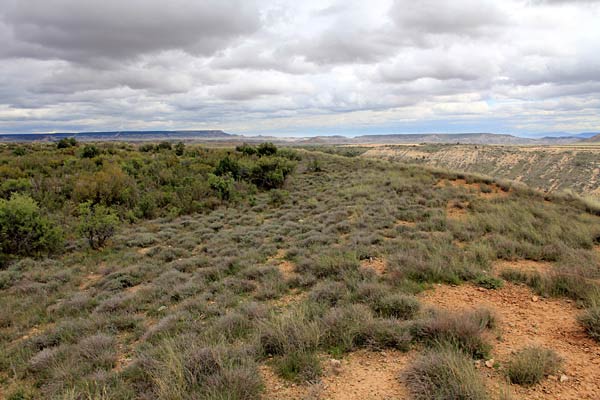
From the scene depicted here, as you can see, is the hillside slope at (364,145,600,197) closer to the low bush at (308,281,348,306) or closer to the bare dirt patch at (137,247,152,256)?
the bare dirt patch at (137,247,152,256)

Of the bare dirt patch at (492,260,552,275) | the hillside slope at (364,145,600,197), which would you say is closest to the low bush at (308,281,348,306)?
the bare dirt patch at (492,260,552,275)

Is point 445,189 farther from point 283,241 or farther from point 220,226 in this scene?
point 220,226

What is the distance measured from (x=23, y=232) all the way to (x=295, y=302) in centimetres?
895

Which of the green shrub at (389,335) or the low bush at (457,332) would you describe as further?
the green shrub at (389,335)

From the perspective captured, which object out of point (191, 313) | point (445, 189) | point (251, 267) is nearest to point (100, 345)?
point (191, 313)

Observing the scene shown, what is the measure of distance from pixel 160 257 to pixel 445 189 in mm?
12190

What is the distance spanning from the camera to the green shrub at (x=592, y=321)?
371cm

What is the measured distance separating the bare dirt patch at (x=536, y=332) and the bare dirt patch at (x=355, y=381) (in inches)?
34.3

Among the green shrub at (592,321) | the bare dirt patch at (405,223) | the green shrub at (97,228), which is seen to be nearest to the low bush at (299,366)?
the green shrub at (592,321)

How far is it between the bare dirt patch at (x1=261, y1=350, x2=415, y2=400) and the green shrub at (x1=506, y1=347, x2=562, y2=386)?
944 mm

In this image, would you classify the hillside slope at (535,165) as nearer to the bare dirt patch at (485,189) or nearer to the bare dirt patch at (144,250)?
the bare dirt patch at (485,189)

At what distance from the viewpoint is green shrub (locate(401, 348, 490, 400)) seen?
2652mm

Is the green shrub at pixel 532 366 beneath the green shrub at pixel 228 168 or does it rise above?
beneath

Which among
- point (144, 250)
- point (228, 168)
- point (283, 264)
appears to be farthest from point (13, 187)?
point (283, 264)
